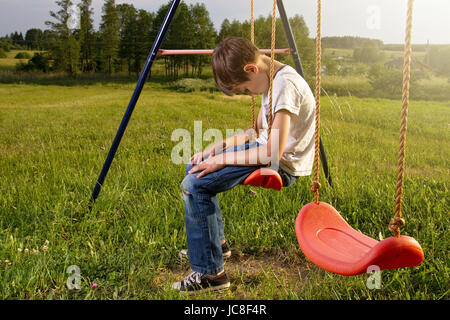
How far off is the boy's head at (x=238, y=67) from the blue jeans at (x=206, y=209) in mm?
323

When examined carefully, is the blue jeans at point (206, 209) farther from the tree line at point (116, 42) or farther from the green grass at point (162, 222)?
the tree line at point (116, 42)

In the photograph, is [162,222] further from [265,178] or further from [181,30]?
[181,30]

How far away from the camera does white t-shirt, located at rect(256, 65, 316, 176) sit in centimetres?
Result: 147

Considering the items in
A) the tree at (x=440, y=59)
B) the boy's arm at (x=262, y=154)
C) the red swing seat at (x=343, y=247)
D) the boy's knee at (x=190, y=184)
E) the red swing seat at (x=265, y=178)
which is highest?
the tree at (x=440, y=59)

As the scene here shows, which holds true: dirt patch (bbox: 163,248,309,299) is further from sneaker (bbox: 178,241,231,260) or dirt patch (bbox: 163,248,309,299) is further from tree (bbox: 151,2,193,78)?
tree (bbox: 151,2,193,78)

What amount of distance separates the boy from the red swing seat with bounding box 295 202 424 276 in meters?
0.22

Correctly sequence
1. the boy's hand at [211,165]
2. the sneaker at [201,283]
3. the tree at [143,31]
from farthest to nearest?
the tree at [143,31] → the sneaker at [201,283] → the boy's hand at [211,165]

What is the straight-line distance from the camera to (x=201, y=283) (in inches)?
64.6

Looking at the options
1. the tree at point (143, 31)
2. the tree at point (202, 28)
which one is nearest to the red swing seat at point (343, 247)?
the tree at point (202, 28)

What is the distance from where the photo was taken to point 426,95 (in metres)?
9.70

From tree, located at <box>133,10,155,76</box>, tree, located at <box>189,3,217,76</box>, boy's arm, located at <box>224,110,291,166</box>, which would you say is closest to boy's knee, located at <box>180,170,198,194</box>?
boy's arm, located at <box>224,110,291,166</box>

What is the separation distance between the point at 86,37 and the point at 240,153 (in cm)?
718

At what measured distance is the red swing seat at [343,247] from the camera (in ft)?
3.48

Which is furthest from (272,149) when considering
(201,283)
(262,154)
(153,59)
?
(153,59)
